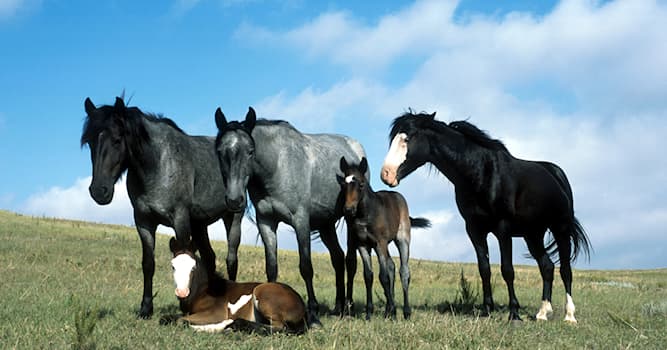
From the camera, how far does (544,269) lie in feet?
33.4

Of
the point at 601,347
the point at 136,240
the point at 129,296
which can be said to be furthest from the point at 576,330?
the point at 136,240

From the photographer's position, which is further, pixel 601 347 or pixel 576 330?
pixel 576 330

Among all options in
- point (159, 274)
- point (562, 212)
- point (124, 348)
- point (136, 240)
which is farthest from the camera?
point (136, 240)

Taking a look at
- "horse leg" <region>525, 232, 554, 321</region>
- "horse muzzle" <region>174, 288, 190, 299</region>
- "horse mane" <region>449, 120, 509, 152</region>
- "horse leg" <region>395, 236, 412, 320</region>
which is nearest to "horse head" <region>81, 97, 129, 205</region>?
"horse muzzle" <region>174, 288, 190, 299</region>

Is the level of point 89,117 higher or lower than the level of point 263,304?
higher

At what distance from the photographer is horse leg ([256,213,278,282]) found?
27.8 feet

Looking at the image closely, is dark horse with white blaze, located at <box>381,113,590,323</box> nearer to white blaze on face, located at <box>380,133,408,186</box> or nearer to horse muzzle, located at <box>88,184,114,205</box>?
→ white blaze on face, located at <box>380,133,408,186</box>

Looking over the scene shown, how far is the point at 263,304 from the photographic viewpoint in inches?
284

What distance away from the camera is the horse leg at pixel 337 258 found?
1011 centimetres

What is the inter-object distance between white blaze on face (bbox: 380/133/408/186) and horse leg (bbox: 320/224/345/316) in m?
1.31

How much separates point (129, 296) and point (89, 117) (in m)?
5.40

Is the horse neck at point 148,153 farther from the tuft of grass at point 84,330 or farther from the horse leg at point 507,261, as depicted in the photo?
the horse leg at point 507,261

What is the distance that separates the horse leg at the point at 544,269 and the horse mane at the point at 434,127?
1712 millimetres

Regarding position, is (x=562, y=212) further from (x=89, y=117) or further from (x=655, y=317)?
(x=89, y=117)
